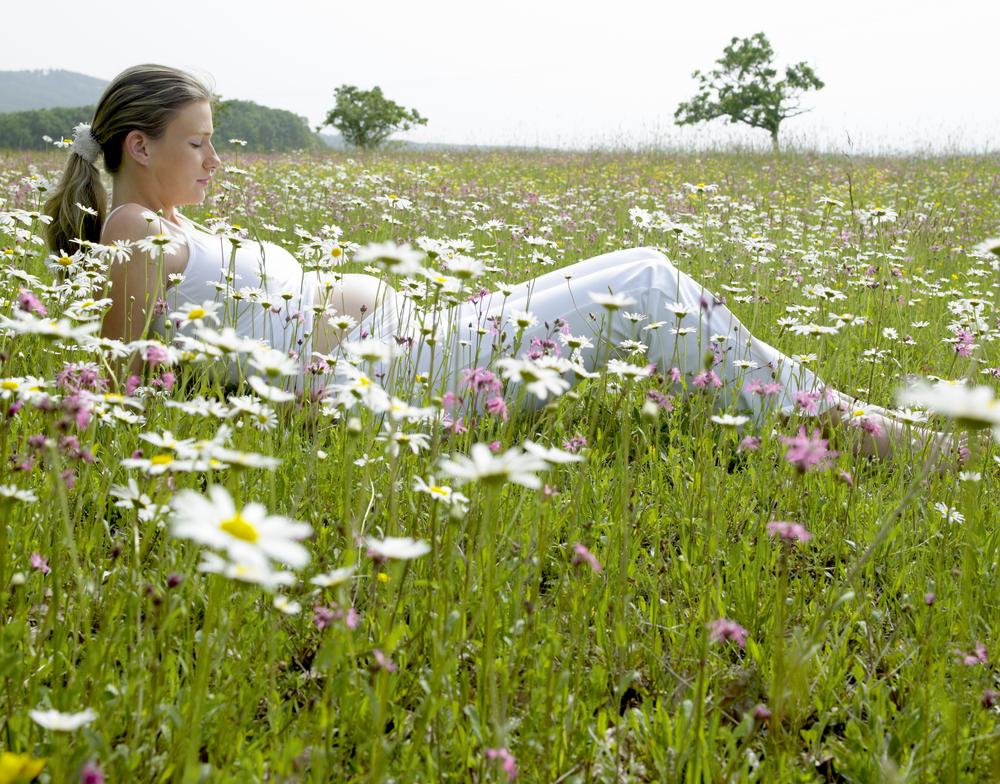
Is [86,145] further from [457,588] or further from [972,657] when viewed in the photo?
[972,657]

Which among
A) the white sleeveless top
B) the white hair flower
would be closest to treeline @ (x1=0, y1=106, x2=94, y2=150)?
the white hair flower

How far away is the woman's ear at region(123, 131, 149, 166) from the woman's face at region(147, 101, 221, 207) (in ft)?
0.06

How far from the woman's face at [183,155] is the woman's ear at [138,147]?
0.02 metres

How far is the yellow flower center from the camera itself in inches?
26.8

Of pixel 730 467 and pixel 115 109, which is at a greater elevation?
pixel 115 109

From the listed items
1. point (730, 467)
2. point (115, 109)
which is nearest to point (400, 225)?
point (115, 109)

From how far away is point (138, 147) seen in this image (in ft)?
10.3

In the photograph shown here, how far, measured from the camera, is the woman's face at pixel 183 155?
3.13m

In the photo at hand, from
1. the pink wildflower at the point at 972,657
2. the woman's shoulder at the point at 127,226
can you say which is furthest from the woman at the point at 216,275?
the pink wildflower at the point at 972,657

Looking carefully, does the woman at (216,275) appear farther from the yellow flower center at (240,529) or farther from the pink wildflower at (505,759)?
the yellow flower center at (240,529)

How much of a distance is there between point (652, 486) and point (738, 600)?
592mm

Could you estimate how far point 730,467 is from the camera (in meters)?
2.68

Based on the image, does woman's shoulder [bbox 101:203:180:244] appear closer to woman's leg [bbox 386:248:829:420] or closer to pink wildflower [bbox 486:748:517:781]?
woman's leg [bbox 386:248:829:420]

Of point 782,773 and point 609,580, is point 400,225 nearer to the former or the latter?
point 609,580
